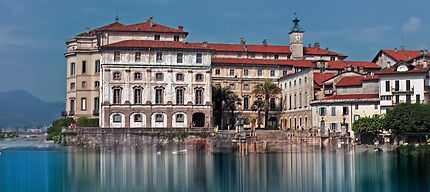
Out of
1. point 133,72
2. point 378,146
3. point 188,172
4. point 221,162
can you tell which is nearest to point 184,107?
point 133,72

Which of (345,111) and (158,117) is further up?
(345,111)

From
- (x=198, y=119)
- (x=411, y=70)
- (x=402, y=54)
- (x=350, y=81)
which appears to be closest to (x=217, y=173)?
(x=411, y=70)

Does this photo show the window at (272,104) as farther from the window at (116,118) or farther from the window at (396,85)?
the window at (116,118)

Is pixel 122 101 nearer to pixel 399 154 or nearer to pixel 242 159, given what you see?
pixel 242 159

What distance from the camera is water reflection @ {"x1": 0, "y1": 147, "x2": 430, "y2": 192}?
108 ft

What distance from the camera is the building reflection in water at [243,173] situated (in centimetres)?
3278

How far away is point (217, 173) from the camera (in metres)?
38.1

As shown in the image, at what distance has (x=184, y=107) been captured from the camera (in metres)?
77.2

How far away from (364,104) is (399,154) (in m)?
19.6

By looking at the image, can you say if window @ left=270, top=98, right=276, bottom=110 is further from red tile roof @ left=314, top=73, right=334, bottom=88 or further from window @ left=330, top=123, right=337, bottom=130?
window @ left=330, top=123, right=337, bottom=130

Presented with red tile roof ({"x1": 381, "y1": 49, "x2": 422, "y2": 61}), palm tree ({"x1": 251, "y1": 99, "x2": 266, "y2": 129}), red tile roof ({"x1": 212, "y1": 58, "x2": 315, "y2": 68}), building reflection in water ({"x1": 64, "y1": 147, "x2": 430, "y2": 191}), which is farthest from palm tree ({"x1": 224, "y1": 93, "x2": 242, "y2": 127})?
building reflection in water ({"x1": 64, "y1": 147, "x2": 430, "y2": 191})

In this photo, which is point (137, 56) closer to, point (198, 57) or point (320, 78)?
point (198, 57)

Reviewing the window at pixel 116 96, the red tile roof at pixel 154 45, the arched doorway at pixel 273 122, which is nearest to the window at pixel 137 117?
the window at pixel 116 96

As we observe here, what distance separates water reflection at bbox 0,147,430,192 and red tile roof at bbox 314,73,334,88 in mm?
29747
